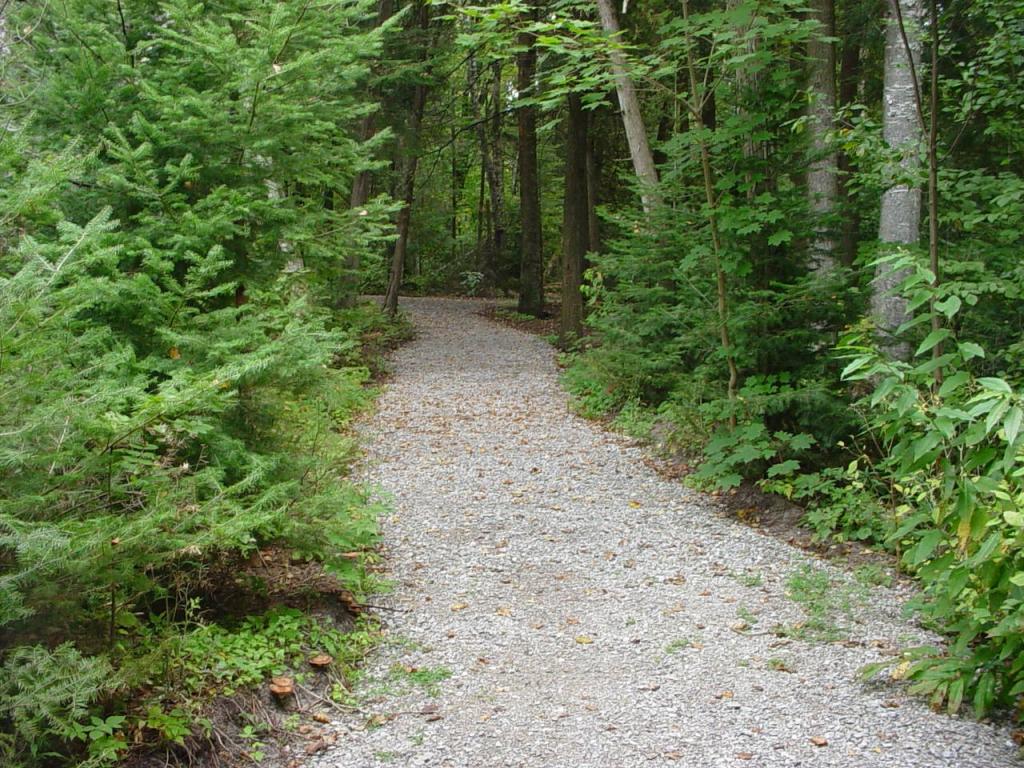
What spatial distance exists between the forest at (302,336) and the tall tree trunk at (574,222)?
5009 millimetres

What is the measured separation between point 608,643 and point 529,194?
15.6 meters

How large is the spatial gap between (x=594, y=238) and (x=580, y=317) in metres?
2.00

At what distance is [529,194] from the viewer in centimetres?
1925

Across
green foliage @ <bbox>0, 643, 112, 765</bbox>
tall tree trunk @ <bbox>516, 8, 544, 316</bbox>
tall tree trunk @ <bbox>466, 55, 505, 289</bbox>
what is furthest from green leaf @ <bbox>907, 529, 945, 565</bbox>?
tall tree trunk @ <bbox>466, 55, 505, 289</bbox>

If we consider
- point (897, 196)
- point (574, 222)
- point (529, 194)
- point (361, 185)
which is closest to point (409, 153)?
point (361, 185)

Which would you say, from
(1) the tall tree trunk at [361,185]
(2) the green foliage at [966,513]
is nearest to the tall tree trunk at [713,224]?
(2) the green foliage at [966,513]

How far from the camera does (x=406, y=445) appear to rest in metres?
9.48

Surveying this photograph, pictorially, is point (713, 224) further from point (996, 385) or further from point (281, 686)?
point (281, 686)

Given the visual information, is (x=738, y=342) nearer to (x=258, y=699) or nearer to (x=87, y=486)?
(x=258, y=699)

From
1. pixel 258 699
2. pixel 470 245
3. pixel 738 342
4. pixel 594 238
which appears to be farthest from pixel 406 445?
pixel 470 245

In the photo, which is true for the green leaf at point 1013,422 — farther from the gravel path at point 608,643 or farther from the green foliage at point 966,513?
the gravel path at point 608,643

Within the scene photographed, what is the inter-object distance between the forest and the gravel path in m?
0.40

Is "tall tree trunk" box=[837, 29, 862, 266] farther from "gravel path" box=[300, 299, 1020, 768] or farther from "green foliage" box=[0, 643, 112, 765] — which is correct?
"green foliage" box=[0, 643, 112, 765]

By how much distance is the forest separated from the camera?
3193mm
